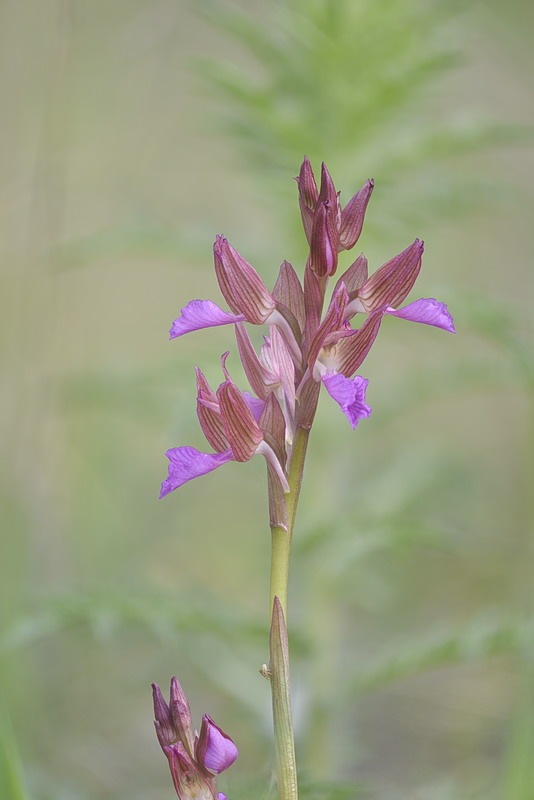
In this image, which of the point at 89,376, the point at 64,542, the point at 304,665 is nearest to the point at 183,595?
the point at 304,665

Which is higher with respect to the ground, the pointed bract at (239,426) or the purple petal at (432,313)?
the purple petal at (432,313)

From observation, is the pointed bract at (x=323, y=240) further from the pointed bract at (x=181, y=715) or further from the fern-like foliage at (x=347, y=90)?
the fern-like foliage at (x=347, y=90)

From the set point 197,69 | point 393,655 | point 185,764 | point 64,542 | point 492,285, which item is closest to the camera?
point 185,764

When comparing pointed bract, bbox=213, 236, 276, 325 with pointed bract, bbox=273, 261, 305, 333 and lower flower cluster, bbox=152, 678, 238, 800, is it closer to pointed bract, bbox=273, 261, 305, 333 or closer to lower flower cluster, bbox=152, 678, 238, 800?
pointed bract, bbox=273, 261, 305, 333

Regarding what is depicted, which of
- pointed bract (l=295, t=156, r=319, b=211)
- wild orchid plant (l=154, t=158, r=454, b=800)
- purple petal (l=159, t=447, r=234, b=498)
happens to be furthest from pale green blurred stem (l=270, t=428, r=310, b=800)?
pointed bract (l=295, t=156, r=319, b=211)

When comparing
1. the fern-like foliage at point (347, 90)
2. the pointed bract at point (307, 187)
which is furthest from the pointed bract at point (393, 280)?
the fern-like foliage at point (347, 90)

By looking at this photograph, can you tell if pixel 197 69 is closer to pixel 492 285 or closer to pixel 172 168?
pixel 492 285

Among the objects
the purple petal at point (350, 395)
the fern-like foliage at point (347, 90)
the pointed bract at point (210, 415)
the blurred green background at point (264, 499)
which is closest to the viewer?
the purple petal at point (350, 395)
